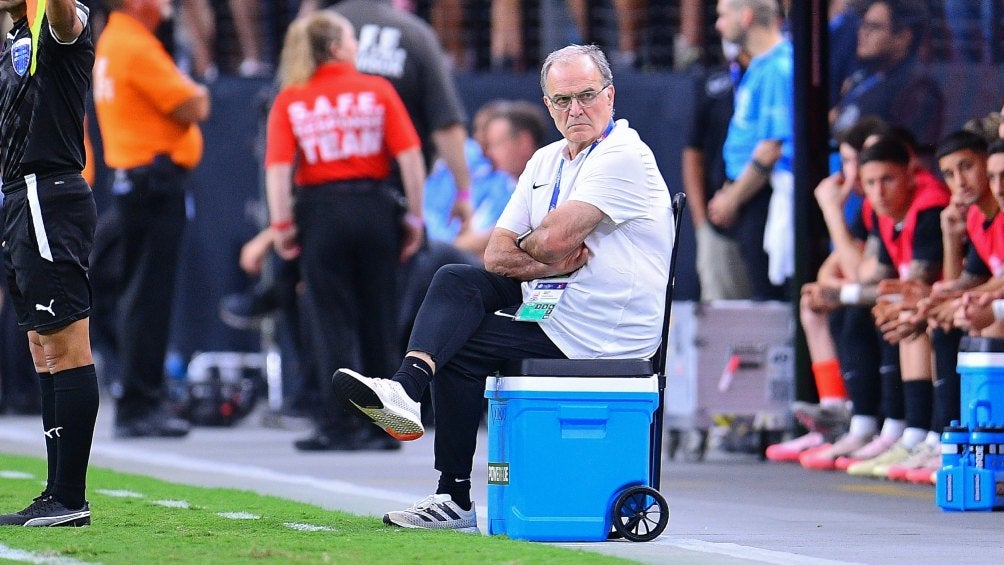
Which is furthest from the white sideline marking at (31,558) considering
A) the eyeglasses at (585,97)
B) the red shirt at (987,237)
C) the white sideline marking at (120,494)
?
the red shirt at (987,237)

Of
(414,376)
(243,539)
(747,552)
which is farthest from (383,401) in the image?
(747,552)

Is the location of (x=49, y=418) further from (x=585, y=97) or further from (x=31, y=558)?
(x=585, y=97)

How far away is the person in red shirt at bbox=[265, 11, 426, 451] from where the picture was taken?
9836 mm

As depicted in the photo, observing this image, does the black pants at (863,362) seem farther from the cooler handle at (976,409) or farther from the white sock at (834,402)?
the cooler handle at (976,409)

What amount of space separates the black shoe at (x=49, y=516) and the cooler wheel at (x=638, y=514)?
1.62 m

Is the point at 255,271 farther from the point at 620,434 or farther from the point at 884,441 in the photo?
the point at 620,434

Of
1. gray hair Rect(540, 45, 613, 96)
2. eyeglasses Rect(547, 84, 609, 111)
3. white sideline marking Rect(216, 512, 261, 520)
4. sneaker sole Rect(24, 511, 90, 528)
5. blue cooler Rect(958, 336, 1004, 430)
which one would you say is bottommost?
white sideline marking Rect(216, 512, 261, 520)

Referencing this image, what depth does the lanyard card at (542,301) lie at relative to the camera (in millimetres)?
5879

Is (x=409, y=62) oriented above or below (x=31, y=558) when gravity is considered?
above

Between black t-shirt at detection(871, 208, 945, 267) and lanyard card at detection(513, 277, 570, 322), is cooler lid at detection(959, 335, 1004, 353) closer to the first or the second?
black t-shirt at detection(871, 208, 945, 267)

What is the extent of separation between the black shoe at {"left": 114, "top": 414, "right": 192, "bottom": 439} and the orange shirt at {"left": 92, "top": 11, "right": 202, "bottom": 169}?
4.59ft

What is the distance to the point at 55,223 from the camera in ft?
19.3

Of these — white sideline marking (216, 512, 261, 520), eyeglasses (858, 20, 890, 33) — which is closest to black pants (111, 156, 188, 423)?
eyeglasses (858, 20, 890, 33)

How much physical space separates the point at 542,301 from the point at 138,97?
17.6 ft
